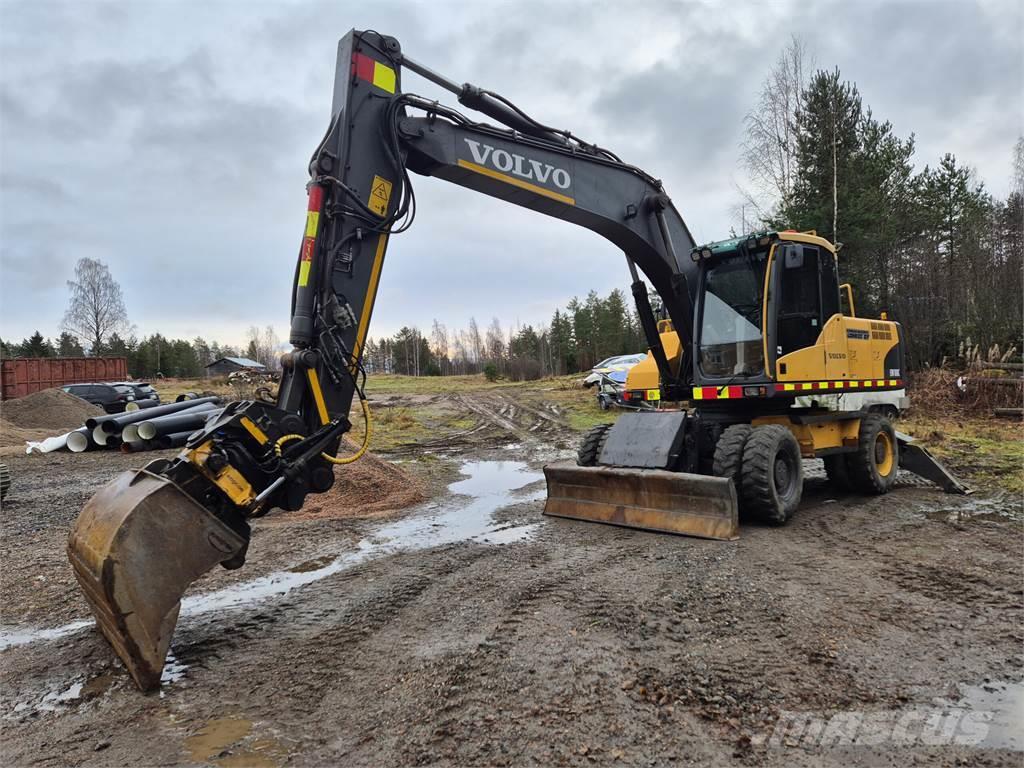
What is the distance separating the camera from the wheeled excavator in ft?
10.9

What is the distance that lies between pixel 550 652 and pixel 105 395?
21.7 metres

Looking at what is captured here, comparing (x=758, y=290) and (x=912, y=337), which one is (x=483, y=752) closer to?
(x=758, y=290)

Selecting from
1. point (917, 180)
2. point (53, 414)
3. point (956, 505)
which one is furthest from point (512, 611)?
point (917, 180)

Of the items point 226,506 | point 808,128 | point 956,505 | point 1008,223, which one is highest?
point 808,128

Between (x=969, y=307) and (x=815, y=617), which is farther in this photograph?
(x=969, y=307)

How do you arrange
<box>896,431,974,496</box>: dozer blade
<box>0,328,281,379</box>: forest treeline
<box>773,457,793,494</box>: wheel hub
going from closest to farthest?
<box>773,457,793,494</box>: wheel hub, <box>896,431,974,496</box>: dozer blade, <box>0,328,281,379</box>: forest treeline

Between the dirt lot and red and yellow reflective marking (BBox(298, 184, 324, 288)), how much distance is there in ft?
7.35

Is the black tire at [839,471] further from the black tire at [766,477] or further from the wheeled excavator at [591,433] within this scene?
the black tire at [766,477]

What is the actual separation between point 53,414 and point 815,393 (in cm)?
2058

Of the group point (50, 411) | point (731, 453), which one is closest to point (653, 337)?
point (731, 453)

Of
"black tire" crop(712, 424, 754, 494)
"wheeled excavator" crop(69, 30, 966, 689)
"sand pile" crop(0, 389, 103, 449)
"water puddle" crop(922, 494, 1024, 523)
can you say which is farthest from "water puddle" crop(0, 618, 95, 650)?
"sand pile" crop(0, 389, 103, 449)

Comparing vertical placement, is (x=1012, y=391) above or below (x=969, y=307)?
below

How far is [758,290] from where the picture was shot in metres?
6.68

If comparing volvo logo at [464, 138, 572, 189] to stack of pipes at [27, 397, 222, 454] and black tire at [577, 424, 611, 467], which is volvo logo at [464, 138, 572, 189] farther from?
stack of pipes at [27, 397, 222, 454]
